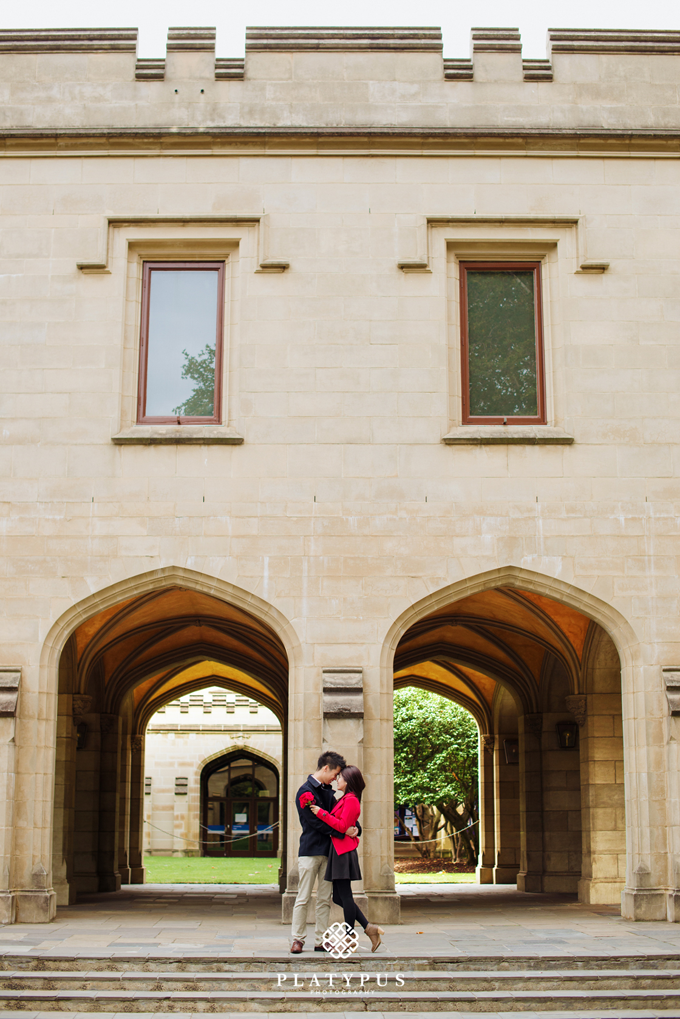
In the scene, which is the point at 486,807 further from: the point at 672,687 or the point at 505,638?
the point at 672,687

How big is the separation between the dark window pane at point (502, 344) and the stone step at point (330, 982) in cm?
551

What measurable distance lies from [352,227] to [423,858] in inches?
781

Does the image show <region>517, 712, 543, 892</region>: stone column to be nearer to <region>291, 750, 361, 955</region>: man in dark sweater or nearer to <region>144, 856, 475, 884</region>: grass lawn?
<region>144, 856, 475, 884</region>: grass lawn

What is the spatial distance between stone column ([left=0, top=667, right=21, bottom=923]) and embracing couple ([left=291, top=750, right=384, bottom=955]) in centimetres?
309

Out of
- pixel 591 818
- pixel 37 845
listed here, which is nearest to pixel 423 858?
pixel 591 818

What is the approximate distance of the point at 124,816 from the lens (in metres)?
17.8

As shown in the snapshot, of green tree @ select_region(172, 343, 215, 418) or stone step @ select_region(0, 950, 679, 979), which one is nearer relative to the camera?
stone step @ select_region(0, 950, 679, 979)

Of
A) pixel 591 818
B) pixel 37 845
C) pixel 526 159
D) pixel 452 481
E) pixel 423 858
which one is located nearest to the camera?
pixel 37 845

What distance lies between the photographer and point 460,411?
11062 millimetres

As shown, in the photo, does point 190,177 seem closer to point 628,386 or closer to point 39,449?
point 39,449

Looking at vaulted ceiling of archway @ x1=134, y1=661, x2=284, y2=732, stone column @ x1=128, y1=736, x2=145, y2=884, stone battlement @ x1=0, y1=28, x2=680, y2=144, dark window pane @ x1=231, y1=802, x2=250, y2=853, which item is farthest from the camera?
dark window pane @ x1=231, y1=802, x2=250, y2=853

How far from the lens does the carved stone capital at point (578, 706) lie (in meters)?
13.1

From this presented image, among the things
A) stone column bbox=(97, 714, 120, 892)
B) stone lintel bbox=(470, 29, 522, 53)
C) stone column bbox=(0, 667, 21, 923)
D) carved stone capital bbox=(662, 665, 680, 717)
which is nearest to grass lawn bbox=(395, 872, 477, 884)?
stone column bbox=(97, 714, 120, 892)

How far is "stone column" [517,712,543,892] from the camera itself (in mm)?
15055
